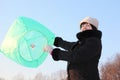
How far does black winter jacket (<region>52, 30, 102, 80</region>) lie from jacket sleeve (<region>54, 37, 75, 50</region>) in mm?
504

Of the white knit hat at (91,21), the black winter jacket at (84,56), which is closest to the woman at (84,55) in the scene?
the black winter jacket at (84,56)

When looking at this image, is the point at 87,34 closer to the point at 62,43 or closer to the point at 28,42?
the point at 62,43

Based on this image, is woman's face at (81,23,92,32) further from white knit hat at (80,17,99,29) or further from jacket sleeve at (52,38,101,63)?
jacket sleeve at (52,38,101,63)

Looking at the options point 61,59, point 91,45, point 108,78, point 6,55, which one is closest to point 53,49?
point 61,59

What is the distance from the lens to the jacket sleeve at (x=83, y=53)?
4.64m

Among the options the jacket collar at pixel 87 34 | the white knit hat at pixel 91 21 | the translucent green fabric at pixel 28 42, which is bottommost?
the translucent green fabric at pixel 28 42

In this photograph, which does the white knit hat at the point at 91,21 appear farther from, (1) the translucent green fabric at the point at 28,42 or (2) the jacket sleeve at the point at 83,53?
(1) the translucent green fabric at the point at 28,42

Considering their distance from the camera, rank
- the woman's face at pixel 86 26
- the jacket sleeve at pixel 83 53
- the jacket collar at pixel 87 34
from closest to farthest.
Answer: the jacket sleeve at pixel 83 53
the jacket collar at pixel 87 34
the woman's face at pixel 86 26

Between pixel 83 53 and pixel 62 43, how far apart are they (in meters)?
0.85

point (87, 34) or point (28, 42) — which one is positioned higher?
point (87, 34)

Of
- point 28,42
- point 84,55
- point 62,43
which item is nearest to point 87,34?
point 84,55

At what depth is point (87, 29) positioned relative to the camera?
193 inches

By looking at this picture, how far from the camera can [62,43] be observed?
5426 millimetres

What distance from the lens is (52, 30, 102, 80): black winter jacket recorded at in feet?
15.3
